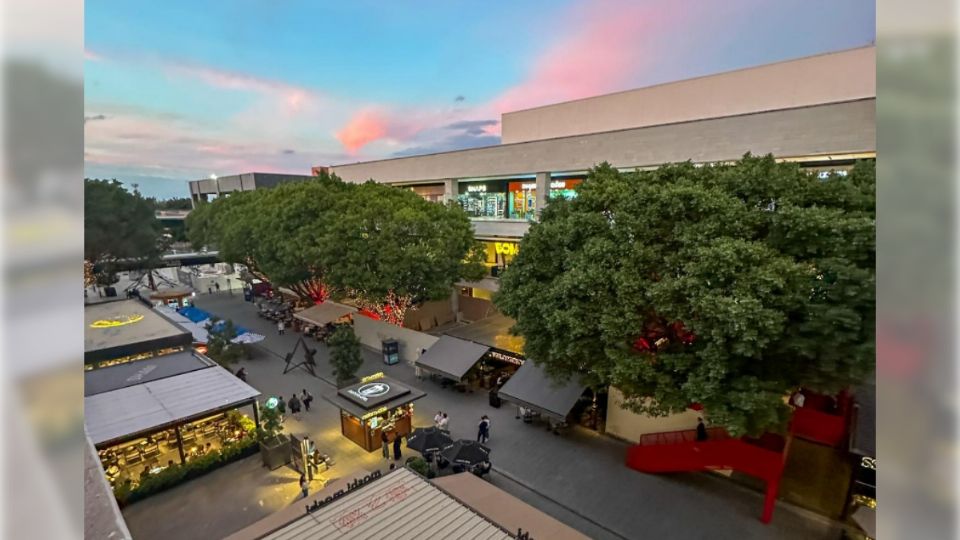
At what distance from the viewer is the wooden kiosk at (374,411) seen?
14391 mm

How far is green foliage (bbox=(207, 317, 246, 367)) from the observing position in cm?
2012

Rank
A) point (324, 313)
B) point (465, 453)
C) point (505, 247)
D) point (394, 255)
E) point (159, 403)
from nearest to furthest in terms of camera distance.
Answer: point (465, 453), point (159, 403), point (394, 255), point (324, 313), point (505, 247)

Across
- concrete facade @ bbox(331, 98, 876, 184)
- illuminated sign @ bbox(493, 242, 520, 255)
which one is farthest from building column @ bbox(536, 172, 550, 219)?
illuminated sign @ bbox(493, 242, 520, 255)

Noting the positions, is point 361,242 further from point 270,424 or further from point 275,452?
point 275,452

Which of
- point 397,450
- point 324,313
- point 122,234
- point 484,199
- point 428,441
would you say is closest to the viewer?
point 428,441

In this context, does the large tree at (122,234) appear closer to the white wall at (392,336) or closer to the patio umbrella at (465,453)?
the white wall at (392,336)

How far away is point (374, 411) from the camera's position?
46.6 ft

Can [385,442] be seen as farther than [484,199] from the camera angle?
No

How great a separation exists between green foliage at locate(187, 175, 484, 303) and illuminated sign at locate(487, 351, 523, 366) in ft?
14.2

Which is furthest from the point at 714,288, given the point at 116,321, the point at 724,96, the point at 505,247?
Result: the point at 116,321

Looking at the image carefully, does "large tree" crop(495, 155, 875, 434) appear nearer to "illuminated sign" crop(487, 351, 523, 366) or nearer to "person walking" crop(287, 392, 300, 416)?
"illuminated sign" crop(487, 351, 523, 366)

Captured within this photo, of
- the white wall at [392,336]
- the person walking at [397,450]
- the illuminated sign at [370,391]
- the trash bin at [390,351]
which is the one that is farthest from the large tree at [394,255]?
the person walking at [397,450]

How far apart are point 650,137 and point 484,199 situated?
35.3 feet
